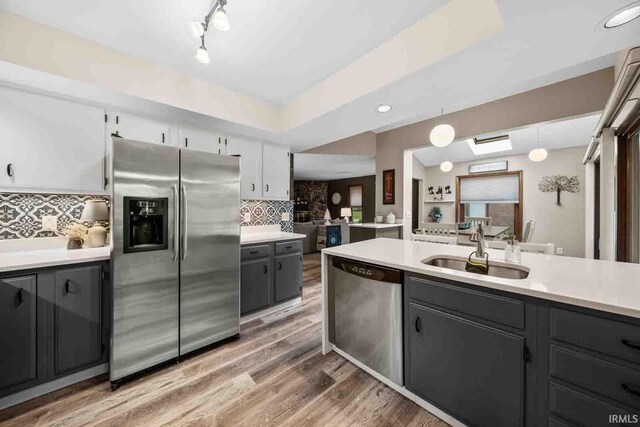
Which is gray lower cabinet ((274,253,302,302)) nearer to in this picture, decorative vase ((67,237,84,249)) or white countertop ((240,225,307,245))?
white countertop ((240,225,307,245))

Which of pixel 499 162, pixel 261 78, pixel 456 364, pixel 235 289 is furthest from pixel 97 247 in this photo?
pixel 499 162

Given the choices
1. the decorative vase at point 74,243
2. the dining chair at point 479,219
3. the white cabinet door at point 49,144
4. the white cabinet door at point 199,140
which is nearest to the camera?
the white cabinet door at point 49,144

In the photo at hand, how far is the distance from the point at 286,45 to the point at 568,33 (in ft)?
5.83

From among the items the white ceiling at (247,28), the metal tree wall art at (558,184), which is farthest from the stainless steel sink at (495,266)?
the metal tree wall art at (558,184)

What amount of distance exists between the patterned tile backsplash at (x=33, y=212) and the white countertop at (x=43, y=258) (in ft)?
0.55

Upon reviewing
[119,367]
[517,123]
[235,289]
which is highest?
[517,123]

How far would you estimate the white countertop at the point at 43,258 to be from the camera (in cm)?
150

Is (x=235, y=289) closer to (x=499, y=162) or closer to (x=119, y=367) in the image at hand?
(x=119, y=367)

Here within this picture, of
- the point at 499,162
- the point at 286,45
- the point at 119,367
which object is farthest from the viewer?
the point at 499,162

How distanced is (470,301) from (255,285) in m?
2.09

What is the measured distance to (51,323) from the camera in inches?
62.8

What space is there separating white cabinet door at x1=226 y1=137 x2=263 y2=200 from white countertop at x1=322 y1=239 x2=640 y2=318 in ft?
5.57

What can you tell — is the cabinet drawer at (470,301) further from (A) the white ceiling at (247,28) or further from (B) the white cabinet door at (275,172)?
(B) the white cabinet door at (275,172)

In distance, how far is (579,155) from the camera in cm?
540
